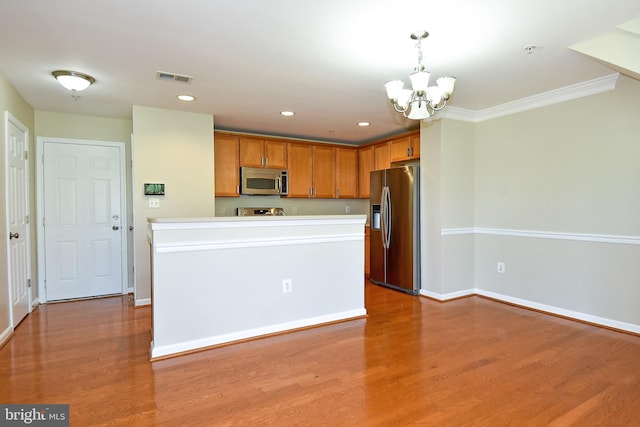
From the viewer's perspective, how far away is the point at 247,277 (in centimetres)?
308

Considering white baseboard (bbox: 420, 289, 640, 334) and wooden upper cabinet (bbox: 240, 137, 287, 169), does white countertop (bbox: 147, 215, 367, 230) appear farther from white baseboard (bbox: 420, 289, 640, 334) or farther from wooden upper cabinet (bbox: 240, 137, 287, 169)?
wooden upper cabinet (bbox: 240, 137, 287, 169)

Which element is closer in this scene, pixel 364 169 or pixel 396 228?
pixel 396 228

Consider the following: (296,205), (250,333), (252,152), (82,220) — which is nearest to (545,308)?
(250,333)

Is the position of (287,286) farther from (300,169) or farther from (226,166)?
(300,169)

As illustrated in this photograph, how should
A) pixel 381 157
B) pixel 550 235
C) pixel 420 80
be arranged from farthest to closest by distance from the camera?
A: pixel 381 157
pixel 550 235
pixel 420 80

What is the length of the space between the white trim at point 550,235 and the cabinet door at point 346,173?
213 centimetres

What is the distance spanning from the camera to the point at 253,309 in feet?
10.2

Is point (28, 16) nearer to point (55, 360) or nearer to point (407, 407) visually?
point (55, 360)

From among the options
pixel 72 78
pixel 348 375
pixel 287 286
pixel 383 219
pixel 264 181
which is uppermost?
pixel 72 78

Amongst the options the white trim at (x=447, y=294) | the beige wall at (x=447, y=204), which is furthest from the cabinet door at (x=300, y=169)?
the white trim at (x=447, y=294)

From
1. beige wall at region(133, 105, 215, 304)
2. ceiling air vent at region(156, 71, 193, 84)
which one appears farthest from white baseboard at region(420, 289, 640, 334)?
ceiling air vent at region(156, 71, 193, 84)

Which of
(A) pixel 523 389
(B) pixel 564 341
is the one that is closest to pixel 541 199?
(B) pixel 564 341

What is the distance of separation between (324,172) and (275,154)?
3.01ft

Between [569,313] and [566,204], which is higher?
[566,204]
